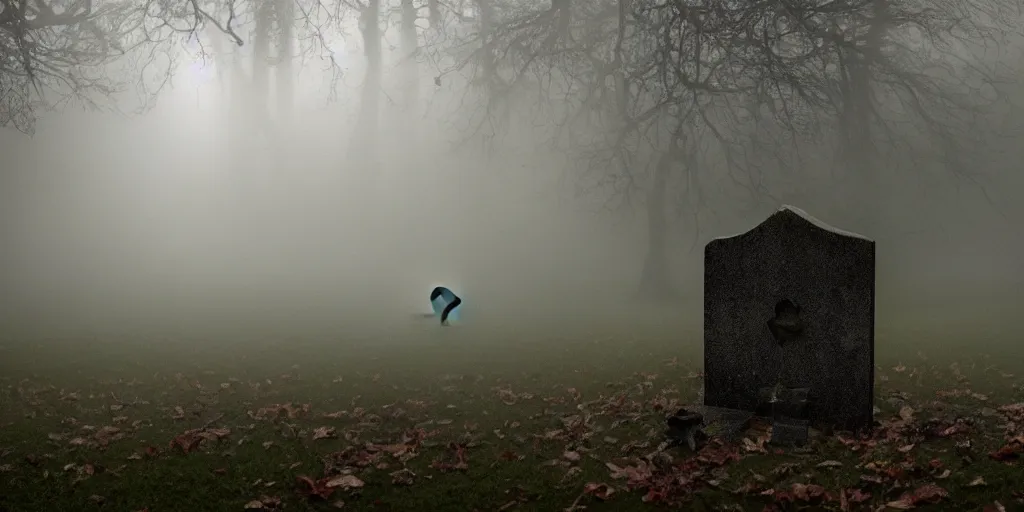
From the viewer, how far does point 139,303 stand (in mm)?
16172

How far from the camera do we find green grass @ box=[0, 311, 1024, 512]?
4.52 m

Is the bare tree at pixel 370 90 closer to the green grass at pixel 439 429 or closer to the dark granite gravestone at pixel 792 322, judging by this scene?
the green grass at pixel 439 429

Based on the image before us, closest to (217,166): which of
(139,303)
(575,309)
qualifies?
(139,303)

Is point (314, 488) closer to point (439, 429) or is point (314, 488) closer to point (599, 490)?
point (439, 429)

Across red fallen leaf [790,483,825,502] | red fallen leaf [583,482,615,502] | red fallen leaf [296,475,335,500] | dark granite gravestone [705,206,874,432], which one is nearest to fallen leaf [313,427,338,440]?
red fallen leaf [296,475,335,500]

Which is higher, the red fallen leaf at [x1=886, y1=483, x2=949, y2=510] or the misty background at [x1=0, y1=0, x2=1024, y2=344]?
the misty background at [x1=0, y1=0, x2=1024, y2=344]

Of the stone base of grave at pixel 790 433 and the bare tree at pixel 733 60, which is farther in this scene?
the bare tree at pixel 733 60

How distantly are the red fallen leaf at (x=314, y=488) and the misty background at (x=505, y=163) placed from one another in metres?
7.37

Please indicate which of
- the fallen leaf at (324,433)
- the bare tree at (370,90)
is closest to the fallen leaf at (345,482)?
the fallen leaf at (324,433)

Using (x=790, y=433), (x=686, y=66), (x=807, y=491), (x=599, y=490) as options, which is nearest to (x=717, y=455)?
(x=790, y=433)

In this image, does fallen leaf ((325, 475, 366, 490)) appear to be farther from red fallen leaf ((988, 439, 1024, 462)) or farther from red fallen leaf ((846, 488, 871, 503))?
red fallen leaf ((988, 439, 1024, 462))

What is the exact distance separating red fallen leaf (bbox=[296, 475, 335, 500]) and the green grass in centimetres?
5

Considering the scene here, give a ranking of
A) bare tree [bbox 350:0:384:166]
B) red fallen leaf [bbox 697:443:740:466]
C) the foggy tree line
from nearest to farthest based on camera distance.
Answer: red fallen leaf [bbox 697:443:740:466]
the foggy tree line
bare tree [bbox 350:0:384:166]

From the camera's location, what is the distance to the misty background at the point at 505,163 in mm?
13625
